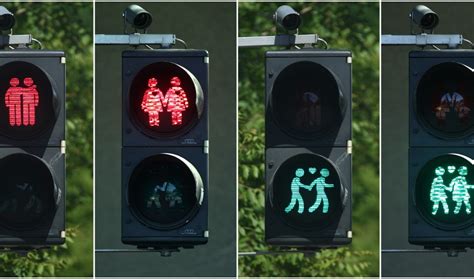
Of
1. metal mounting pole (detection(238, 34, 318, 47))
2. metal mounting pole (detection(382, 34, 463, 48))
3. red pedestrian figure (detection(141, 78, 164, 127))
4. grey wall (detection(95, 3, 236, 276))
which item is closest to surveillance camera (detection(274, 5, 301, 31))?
metal mounting pole (detection(238, 34, 318, 47))

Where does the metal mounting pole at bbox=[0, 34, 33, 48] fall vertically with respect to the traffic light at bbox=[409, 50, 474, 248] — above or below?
above

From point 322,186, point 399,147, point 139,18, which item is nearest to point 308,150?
point 322,186

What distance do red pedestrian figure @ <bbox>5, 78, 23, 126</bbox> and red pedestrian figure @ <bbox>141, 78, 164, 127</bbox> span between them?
84 cm

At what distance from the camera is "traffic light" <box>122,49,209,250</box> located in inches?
524

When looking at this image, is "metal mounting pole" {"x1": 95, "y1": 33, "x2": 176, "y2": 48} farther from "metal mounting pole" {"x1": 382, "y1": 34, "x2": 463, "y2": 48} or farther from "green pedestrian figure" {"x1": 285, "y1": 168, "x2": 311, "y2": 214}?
Result: "metal mounting pole" {"x1": 382, "y1": 34, "x2": 463, "y2": 48}

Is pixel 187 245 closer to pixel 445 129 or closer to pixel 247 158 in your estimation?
pixel 445 129

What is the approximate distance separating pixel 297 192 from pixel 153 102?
1162 mm

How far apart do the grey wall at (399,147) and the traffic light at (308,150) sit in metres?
10.9

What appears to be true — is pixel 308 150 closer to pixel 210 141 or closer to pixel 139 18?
pixel 139 18

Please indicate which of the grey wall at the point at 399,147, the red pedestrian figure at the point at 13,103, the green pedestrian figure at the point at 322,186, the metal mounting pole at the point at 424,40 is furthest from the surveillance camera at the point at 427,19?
the grey wall at the point at 399,147

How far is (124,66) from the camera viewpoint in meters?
13.4

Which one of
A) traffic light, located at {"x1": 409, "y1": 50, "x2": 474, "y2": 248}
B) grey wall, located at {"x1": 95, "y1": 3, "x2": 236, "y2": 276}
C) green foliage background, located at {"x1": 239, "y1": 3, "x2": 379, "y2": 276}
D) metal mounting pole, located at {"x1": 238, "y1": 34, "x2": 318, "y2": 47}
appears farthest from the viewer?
green foliage background, located at {"x1": 239, "y1": 3, "x2": 379, "y2": 276}

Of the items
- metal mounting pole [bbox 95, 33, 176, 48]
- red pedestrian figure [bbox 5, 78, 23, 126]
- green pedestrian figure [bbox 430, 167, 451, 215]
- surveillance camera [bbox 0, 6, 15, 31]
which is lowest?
green pedestrian figure [bbox 430, 167, 451, 215]

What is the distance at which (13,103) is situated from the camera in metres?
13.3
